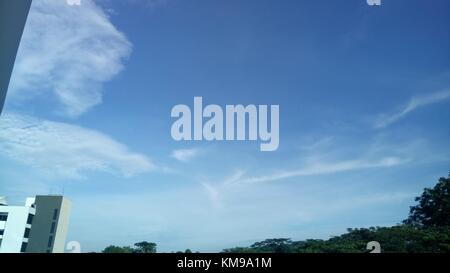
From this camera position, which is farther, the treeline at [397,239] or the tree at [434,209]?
the tree at [434,209]

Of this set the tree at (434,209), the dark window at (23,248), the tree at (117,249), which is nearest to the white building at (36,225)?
the dark window at (23,248)

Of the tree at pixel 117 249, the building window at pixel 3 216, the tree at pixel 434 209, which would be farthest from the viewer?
the tree at pixel 434 209

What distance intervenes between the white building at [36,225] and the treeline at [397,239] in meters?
0.25

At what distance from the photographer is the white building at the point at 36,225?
1.65 m

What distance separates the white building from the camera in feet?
5.40

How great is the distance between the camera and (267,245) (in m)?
A: 1.67

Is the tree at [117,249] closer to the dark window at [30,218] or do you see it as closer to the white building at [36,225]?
the white building at [36,225]

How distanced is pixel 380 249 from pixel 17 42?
6.60 feet

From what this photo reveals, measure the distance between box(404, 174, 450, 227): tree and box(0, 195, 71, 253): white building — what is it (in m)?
1.70

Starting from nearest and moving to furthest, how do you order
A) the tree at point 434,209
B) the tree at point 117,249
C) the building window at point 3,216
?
the tree at point 117,249
the building window at point 3,216
the tree at point 434,209

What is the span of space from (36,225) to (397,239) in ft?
5.50
